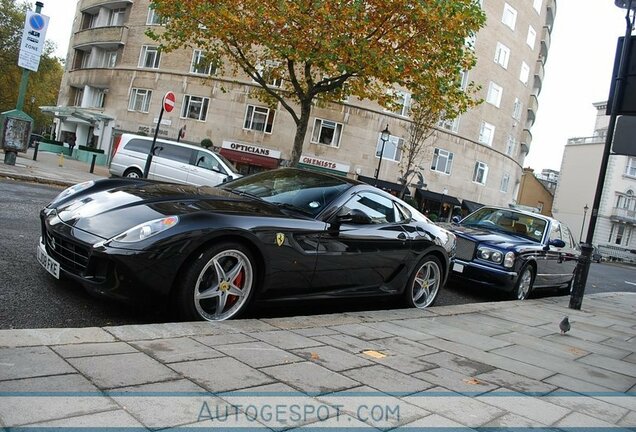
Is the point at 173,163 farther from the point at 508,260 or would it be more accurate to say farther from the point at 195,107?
the point at 195,107

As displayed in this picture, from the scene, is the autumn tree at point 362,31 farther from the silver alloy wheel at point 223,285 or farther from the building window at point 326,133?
the building window at point 326,133

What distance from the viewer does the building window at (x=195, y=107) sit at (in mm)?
34250

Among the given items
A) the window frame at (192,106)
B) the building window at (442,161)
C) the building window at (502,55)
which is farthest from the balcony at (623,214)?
the window frame at (192,106)

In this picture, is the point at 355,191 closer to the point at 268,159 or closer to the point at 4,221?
the point at 4,221

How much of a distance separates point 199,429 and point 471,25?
17.4 meters

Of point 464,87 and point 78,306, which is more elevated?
point 464,87

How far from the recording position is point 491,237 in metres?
8.57

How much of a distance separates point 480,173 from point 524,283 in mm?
31213

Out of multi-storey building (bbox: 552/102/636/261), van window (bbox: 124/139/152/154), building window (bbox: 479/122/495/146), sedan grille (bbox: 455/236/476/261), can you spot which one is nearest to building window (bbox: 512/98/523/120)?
building window (bbox: 479/122/495/146)

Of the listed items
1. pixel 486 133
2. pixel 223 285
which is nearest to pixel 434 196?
pixel 486 133

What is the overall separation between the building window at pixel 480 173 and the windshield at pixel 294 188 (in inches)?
1346

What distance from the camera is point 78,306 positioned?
4.14 metres

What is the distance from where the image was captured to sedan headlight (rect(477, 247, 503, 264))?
820cm

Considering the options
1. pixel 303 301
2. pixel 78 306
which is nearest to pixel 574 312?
pixel 303 301
